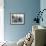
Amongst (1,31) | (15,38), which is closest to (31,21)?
(15,38)

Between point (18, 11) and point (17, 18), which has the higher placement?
point (18, 11)

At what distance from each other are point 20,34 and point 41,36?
10.6 ft

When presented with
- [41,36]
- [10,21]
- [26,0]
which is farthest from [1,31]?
[41,36]

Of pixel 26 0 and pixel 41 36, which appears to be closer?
pixel 41 36

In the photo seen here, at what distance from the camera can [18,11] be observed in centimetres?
592

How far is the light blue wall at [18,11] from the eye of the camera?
19.2ft

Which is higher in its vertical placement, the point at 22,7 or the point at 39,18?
the point at 22,7

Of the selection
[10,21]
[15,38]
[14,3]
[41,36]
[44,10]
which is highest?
[14,3]

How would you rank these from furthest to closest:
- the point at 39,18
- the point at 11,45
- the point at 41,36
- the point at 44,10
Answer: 1. the point at 39,18
2. the point at 44,10
3. the point at 11,45
4. the point at 41,36

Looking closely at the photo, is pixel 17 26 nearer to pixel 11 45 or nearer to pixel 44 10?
→ pixel 44 10

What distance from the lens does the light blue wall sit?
5867mm

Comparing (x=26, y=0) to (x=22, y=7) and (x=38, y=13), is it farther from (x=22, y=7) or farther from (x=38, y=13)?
(x=38, y=13)

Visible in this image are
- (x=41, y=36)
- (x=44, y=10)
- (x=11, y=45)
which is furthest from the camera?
(x=44, y=10)

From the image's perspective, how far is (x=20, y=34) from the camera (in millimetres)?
5977
